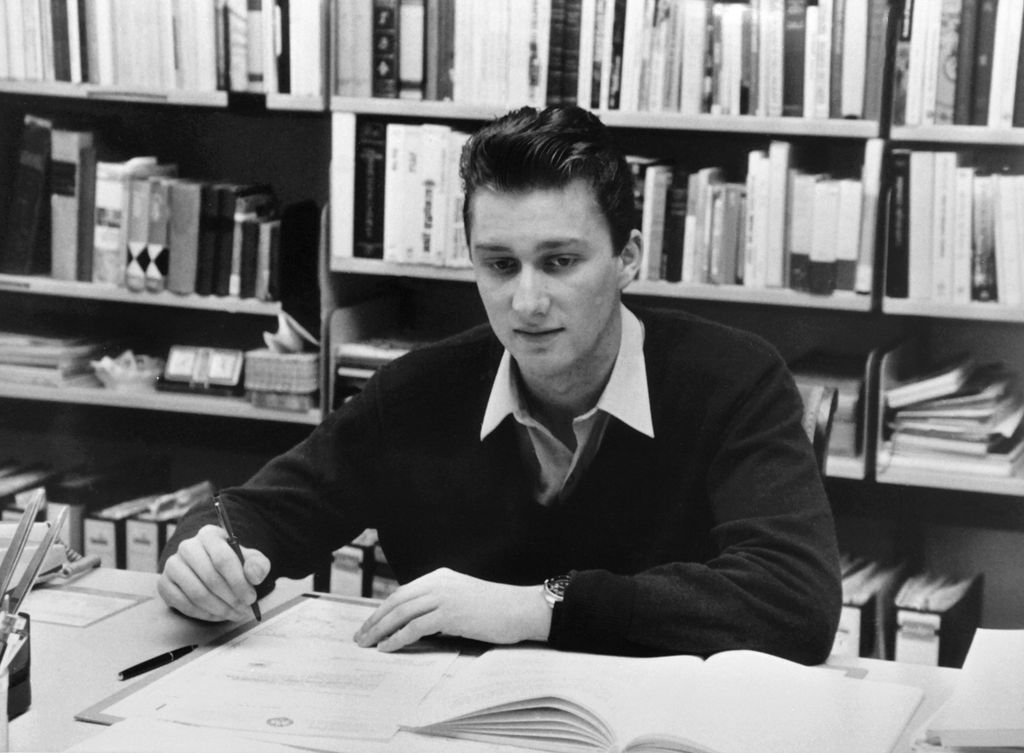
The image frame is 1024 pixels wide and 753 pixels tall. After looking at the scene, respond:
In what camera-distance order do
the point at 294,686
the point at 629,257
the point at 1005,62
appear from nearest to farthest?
the point at 294,686 → the point at 629,257 → the point at 1005,62

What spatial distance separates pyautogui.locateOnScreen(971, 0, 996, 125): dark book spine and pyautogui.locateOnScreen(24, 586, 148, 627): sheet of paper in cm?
161

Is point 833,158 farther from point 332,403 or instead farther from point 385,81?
point 332,403

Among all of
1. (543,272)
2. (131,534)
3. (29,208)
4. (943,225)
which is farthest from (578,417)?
(29,208)

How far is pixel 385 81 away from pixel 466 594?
1.54m

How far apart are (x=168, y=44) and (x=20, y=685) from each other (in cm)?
184

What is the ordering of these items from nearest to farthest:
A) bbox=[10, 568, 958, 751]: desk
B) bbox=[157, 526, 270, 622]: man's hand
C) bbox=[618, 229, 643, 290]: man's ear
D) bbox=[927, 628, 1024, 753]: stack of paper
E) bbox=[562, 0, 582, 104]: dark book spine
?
bbox=[927, 628, 1024, 753]: stack of paper
bbox=[10, 568, 958, 751]: desk
bbox=[157, 526, 270, 622]: man's hand
bbox=[618, 229, 643, 290]: man's ear
bbox=[562, 0, 582, 104]: dark book spine

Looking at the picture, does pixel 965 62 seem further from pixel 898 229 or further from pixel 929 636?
pixel 929 636

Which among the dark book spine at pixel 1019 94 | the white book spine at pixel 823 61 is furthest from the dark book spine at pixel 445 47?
the dark book spine at pixel 1019 94

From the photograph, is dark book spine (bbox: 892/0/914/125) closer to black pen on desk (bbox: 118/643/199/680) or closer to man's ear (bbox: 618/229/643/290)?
man's ear (bbox: 618/229/643/290)

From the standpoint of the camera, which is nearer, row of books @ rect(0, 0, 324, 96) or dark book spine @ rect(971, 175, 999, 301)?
dark book spine @ rect(971, 175, 999, 301)

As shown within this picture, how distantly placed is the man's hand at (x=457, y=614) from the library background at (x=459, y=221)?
1260mm

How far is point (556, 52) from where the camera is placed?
7.76ft

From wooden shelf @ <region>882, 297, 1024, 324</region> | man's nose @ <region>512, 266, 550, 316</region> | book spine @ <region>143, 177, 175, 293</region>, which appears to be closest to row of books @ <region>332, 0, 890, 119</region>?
wooden shelf @ <region>882, 297, 1024, 324</region>

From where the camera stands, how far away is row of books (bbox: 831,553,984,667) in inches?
88.6
